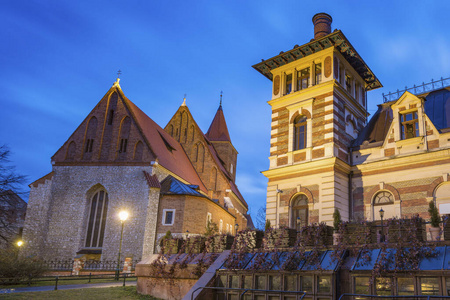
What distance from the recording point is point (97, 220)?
3472 cm

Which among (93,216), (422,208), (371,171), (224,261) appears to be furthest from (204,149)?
(224,261)

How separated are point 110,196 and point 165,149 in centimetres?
843

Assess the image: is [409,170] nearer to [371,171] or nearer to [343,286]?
[371,171]

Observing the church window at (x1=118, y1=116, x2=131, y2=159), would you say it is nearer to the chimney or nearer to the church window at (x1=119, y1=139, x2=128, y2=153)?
the church window at (x1=119, y1=139, x2=128, y2=153)

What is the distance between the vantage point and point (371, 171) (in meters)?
21.6

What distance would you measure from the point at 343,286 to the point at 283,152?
14.7 meters

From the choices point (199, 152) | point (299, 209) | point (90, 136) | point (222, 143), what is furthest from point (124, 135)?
point (222, 143)

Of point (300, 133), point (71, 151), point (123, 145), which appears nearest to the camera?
point (300, 133)

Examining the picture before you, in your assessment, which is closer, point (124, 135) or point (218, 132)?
point (124, 135)

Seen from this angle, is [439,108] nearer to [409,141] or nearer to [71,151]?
[409,141]

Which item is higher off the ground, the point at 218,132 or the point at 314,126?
the point at 218,132

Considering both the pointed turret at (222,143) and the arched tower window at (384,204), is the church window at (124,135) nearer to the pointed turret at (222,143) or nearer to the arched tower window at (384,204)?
the pointed turret at (222,143)

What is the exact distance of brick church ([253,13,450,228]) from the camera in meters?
19.9

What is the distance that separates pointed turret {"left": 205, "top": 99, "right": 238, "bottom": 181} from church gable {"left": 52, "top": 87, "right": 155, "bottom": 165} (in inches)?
826
